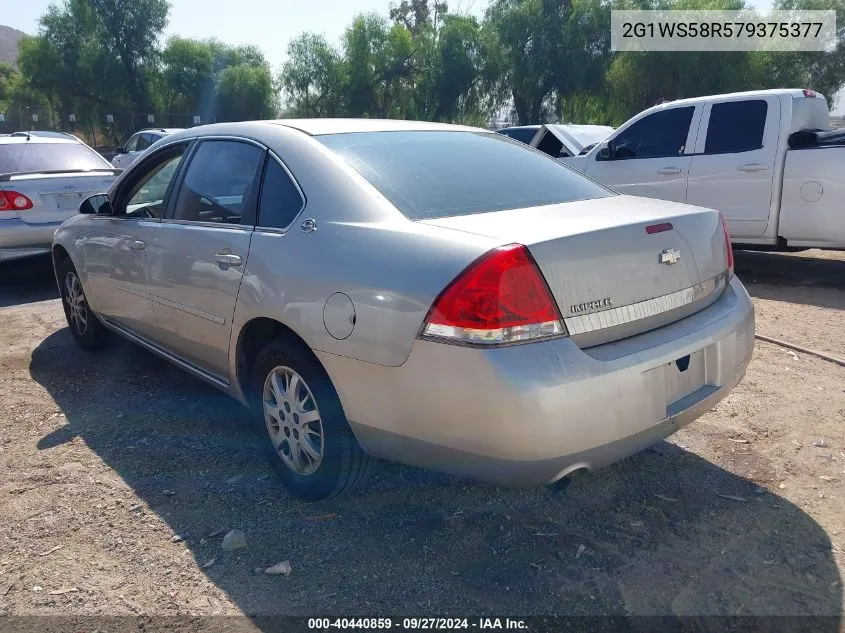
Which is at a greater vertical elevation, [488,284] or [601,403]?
[488,284]

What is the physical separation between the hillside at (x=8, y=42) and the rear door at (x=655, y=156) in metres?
176

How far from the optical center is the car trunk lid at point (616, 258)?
2.37 m

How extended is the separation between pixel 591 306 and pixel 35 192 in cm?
671

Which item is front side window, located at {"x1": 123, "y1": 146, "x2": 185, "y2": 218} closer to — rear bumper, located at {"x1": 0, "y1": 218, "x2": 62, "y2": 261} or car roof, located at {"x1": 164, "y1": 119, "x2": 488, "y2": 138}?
car roof, located at {"x1": 164, "y1": 119, "x2": 488, "y2": 138}

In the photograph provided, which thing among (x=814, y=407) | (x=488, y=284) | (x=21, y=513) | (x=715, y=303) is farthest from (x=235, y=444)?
(x=814, y=407)

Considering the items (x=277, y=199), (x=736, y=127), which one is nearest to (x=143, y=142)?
(x=736, y=127)

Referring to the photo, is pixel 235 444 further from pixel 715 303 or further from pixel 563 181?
pixel 715 303

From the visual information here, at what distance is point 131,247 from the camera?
402 centimetres

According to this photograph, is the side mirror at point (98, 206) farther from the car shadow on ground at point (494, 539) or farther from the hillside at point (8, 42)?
the hillside at point (8, 42)

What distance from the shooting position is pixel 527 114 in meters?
38.2

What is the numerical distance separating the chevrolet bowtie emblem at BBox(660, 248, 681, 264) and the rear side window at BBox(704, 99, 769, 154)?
5.19 metres

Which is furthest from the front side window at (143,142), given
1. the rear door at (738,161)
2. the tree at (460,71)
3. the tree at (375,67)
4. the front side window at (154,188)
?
the tree at (375,67)

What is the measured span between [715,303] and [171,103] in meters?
51.4

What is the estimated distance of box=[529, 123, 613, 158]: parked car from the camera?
10.8 m
